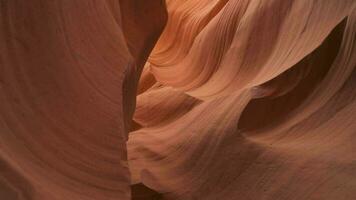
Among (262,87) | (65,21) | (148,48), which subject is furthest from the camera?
(148,48)

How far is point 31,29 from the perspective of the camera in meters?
1.40

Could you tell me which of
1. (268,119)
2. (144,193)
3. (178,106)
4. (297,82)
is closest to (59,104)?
(144,193)

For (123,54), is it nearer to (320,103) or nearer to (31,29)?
(31,29)

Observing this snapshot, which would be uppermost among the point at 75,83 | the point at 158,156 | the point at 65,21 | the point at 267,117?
the point at 65,21

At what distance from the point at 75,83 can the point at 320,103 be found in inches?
43.8

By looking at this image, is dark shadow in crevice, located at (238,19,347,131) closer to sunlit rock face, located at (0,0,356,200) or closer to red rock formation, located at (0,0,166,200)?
sunlit rock face, located at (0,0,356,200)

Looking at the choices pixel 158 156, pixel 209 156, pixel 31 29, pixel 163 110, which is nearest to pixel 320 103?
pixel 209 156

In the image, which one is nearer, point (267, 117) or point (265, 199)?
point (265, 199)

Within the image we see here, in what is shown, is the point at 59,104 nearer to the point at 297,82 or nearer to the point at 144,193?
the point at 144,193

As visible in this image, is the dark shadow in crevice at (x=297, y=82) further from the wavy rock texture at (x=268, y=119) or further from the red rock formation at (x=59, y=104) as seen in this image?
the red rock formation at (x=59, y=104)

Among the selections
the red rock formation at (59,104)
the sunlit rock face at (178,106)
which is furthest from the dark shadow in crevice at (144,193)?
the red rock formation at (59,104)

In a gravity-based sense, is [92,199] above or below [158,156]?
above

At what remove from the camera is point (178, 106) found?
106 inches

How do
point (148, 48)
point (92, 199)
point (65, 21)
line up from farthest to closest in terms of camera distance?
point (148, 48) → point (65, 21) → point (92, 199)
